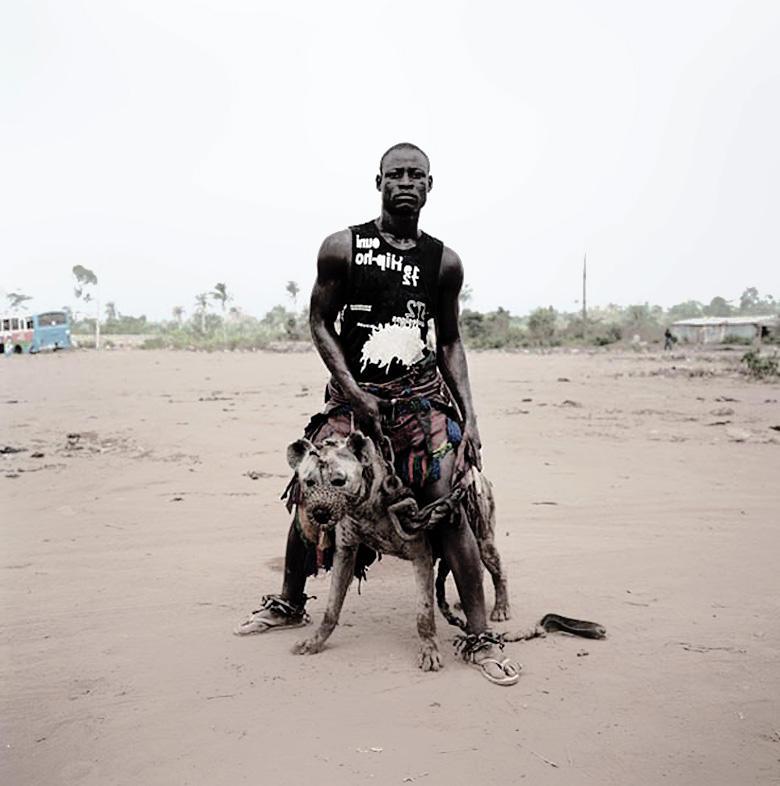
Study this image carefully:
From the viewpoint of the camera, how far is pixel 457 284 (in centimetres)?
403

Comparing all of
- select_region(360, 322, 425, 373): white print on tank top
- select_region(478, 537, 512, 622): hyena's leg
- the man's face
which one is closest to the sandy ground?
select_region(478, 537, 512, 622): hyena's leg

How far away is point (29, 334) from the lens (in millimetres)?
36562

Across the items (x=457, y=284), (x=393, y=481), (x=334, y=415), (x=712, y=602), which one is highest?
(x=457, y=284)

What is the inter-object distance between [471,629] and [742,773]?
1.32 metres

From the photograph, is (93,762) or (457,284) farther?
(457,284)

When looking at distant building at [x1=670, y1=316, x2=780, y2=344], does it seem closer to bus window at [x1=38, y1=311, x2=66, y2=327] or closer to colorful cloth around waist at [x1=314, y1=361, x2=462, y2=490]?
bus window at [x1=38, y1=311, x2=66, y2=327]

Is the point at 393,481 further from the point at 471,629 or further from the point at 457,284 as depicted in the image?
the point at 457,284

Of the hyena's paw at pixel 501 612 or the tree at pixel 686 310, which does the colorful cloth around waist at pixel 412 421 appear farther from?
the tree at pixel 686 310

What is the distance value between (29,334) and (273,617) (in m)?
36.2

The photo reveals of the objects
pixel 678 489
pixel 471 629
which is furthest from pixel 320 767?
pixel 678 489

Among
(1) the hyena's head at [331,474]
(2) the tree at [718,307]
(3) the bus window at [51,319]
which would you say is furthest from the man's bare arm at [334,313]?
(2) the tree at [718,307]

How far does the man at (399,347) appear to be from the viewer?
375cm

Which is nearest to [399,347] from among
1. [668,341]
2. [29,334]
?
[29,334]

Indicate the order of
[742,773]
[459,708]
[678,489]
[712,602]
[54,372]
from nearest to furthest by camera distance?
[742,773]
[459,708]
[712,602]
[678,489]
[54,372]
